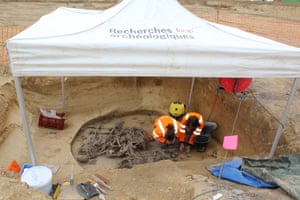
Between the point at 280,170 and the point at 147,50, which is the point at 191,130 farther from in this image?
the point at 147,50

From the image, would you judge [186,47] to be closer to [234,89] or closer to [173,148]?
[234,89]

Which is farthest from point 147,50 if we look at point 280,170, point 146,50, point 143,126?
point 143,126

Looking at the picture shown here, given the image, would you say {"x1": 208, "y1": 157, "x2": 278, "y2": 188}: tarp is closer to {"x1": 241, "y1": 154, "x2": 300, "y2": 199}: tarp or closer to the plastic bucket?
{"x1": 241, "y1": 154, "x2": 300, "y2": 199}: tarp

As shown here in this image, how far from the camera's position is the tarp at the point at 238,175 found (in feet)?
12.5

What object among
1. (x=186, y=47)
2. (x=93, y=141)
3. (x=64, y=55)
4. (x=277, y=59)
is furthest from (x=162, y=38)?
(x=93, y=141)

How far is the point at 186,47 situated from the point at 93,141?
3.81 meters

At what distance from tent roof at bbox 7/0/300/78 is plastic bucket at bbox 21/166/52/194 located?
1274mm

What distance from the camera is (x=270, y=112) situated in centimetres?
564

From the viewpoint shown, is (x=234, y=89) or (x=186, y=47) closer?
(x=186, y=47)

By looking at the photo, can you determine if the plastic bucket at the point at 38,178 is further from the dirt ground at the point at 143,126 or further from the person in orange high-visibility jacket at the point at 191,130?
the person in orange high-visibility jacket at the point at 191,130

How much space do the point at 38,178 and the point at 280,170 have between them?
330cm

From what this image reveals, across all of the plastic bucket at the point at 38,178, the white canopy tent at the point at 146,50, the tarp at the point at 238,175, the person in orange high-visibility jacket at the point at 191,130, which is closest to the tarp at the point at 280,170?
the tarp at the point at 238,175

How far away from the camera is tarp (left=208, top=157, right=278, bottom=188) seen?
3818mm

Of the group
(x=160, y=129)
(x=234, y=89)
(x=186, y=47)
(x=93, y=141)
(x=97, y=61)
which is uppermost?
(x=186, y=47)
